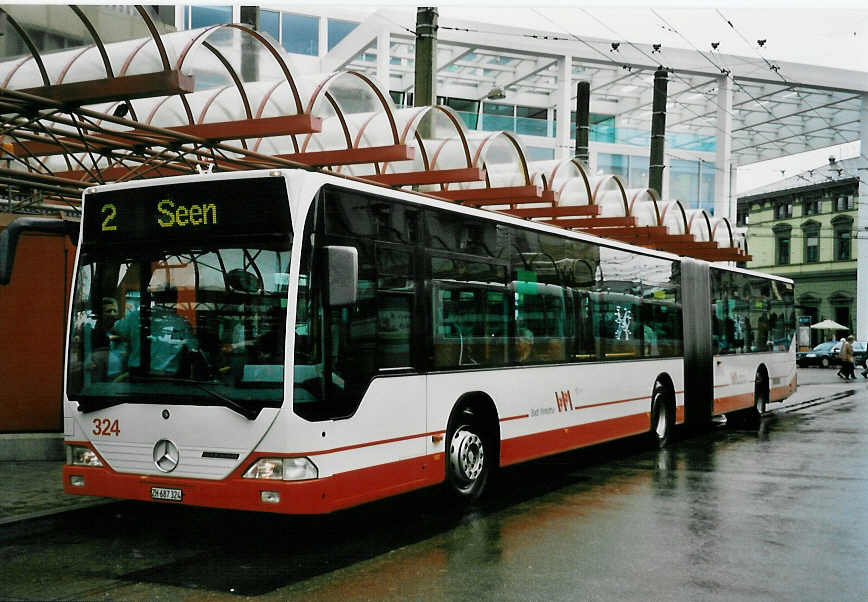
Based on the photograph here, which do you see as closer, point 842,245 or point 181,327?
point 181,327

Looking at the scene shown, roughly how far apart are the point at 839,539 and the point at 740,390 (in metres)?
10.6

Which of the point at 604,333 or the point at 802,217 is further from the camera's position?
the point at 802,217

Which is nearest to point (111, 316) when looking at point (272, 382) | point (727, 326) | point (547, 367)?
point (272, 382)

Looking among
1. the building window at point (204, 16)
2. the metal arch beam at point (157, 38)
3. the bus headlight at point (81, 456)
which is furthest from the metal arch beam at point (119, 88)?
the building window at point (204, 16)

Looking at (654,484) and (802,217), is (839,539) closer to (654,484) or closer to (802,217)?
(654,484)

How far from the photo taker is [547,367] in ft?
35.9

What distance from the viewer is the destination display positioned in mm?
7223

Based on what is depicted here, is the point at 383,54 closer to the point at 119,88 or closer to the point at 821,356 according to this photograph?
the point at 119,88

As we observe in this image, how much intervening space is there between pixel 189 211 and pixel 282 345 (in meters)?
1.41

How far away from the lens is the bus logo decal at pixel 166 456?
7.23 meters

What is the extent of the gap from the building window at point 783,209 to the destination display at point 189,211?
67562 mm

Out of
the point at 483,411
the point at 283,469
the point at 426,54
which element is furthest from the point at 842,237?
the point at 283,469

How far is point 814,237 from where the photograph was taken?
66562 millimetres

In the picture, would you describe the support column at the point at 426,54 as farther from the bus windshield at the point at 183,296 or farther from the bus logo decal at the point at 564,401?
the bus windshield at the point at 183,296
